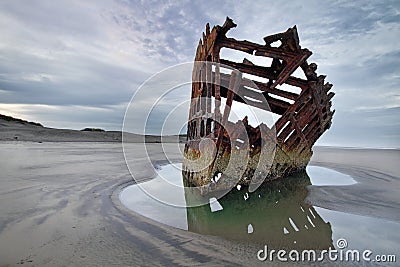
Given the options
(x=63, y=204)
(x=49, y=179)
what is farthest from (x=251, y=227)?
(x=49, y=179)

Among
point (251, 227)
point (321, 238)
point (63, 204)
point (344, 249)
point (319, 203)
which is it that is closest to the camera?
point (344, 249)

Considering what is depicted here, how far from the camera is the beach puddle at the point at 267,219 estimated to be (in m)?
3.29

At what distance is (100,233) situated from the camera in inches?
126

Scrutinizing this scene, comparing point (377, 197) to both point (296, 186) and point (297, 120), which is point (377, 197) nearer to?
point (296, 186)

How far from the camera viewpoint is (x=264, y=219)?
162 inches

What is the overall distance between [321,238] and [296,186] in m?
3.53

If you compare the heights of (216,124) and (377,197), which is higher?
(216,124)

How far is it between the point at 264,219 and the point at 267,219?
0.16 feet

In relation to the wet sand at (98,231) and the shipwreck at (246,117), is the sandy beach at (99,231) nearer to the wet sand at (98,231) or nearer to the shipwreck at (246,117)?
the wet sand at (98,231)

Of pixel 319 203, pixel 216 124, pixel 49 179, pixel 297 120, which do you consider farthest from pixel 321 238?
pixel 49 179

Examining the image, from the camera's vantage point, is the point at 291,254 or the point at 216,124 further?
the point at 216,124

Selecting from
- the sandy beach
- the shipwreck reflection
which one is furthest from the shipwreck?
the sandy beach

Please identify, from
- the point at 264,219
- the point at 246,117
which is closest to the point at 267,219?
the point at 264,219

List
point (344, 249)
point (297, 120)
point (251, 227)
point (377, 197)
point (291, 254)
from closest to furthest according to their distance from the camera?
point (291, 254) < point (344, 249) < point (251, 227) < point (377, 197) < point (297, 120)
